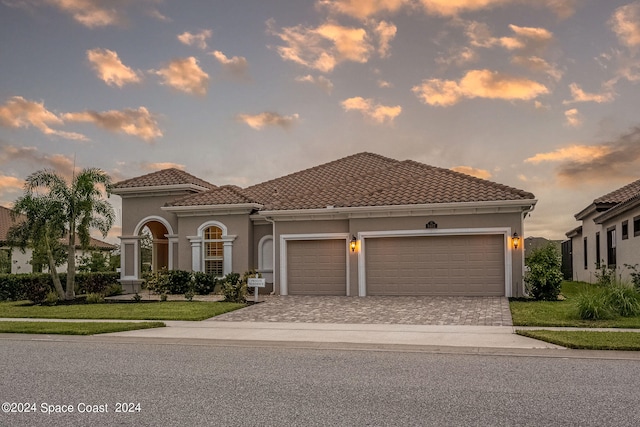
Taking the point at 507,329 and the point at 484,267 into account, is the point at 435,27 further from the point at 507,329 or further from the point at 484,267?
the point at 507,329

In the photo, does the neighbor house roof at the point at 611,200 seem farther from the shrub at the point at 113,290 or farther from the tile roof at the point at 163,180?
the shrub at the point at 113,290

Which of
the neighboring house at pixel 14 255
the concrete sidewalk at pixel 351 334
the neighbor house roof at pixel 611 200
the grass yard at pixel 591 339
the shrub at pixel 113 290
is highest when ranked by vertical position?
the neighbor house roof at pixel 611 200

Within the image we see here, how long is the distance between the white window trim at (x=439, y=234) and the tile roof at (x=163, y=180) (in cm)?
946

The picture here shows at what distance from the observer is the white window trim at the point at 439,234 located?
1991cm

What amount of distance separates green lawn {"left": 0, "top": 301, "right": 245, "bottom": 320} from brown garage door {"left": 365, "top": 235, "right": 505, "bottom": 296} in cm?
566

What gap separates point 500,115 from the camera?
68.1ft

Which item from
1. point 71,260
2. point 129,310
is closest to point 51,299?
point 71,260

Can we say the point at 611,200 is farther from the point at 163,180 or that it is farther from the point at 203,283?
the point at 163,180

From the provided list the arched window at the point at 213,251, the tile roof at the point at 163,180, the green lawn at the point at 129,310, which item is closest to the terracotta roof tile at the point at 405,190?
the arched window at the point at 213,251

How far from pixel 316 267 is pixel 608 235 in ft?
45.5

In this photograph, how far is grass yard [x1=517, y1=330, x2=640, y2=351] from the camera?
9911 mm

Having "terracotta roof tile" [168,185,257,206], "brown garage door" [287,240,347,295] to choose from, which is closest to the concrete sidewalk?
"brown garage door" [287,240,347,295]

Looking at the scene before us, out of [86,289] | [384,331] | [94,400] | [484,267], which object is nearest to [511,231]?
[484,267]

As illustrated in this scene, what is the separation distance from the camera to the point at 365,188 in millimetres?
23203
